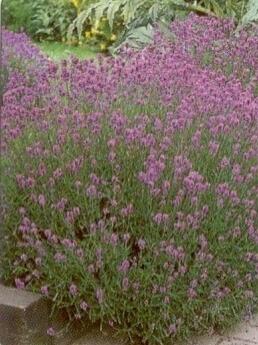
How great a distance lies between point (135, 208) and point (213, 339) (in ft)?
2.20

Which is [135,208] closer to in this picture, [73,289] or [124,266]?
[124,266]

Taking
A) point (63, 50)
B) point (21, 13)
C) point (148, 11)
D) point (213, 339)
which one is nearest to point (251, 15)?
point (148, 11)

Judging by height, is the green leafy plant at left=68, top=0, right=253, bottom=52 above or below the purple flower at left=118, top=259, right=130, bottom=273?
below

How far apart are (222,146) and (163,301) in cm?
81

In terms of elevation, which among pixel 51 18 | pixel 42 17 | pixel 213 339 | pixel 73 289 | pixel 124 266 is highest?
pixel 124 266

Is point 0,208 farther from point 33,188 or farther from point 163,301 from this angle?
point 163,301

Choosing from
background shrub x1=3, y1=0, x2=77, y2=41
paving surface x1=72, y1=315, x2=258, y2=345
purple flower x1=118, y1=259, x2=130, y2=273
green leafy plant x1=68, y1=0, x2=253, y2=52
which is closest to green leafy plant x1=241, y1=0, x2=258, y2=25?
green leafy plant x1=68, y1=0, x2=253, y2=52

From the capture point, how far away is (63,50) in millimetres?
7836

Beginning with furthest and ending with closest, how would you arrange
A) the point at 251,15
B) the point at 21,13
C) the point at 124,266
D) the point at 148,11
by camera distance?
the point at 148,11, the point at 21,13, the point at 251,15, the point at 124,266

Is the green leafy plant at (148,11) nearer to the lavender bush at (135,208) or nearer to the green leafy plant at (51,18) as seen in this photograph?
the green leafy plant at (51,18)

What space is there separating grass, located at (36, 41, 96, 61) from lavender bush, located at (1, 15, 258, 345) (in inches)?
114

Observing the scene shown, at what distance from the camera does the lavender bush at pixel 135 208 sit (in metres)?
3.84

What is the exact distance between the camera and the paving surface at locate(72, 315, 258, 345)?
413 centimetres

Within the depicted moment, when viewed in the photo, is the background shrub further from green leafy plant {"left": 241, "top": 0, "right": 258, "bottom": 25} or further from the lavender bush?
the lavender bush
